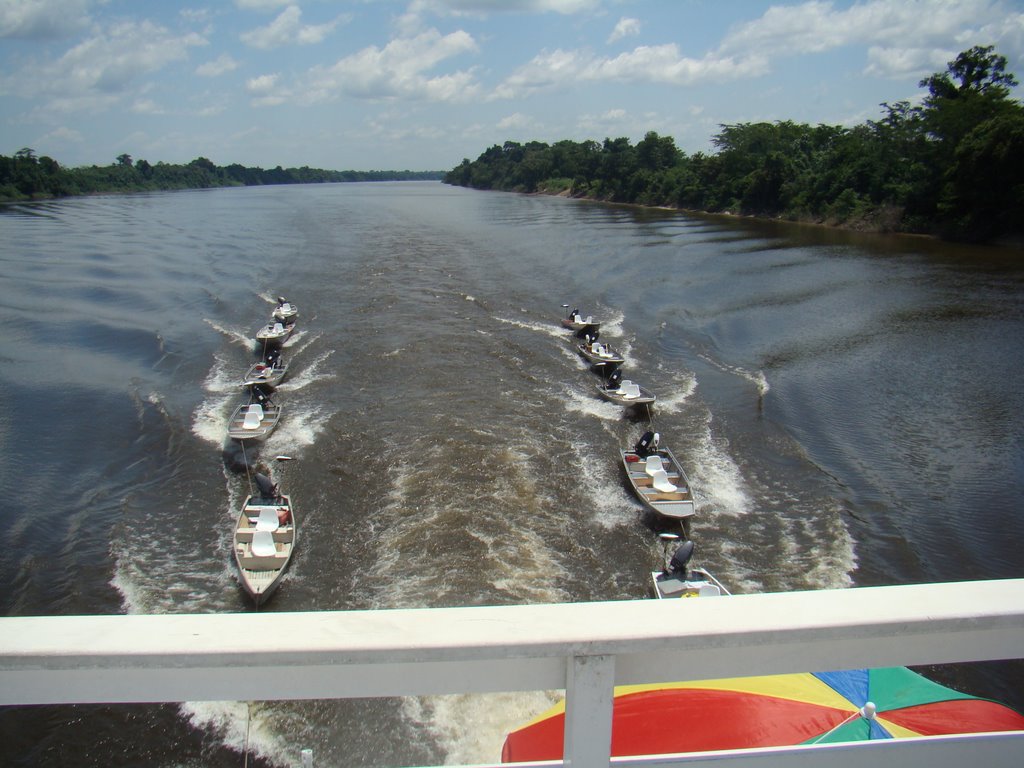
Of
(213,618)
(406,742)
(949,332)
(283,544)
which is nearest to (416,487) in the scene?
(283,544)

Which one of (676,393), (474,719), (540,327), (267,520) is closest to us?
(474,719)

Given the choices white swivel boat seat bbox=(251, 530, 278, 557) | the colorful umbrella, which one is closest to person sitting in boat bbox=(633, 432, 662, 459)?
white swivel boat seat bbox=(251, 530, 278, 557)

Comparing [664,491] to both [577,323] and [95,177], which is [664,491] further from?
[95,177]

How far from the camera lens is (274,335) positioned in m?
28.7

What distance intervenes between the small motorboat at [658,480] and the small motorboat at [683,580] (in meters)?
2.14

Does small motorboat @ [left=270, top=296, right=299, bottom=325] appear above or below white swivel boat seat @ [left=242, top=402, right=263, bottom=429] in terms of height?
above

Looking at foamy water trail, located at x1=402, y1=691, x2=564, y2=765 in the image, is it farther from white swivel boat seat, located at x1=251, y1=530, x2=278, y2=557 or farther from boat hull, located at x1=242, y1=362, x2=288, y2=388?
boat hull, located at x1=242, y1=362, x2=288, y2=388

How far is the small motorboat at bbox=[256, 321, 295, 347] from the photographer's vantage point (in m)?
28.5

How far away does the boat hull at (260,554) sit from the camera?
43.5 feet

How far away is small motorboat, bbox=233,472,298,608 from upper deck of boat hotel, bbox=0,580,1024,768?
12417 millimetres

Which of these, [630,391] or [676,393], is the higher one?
[630,391]

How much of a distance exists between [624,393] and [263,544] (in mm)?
12339

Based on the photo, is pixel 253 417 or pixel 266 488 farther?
pixel 253 417

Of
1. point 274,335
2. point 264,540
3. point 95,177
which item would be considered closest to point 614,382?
point 264,540
